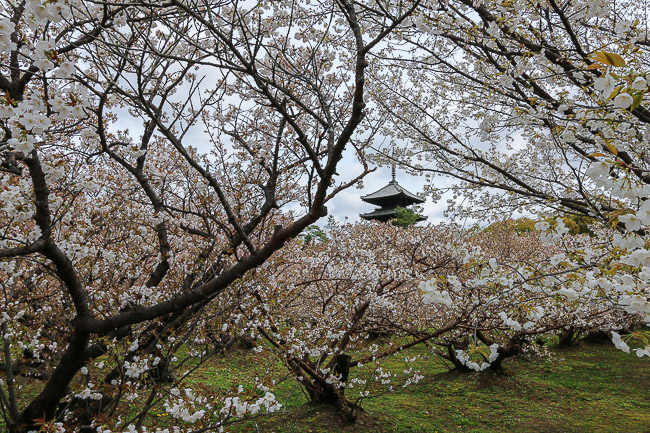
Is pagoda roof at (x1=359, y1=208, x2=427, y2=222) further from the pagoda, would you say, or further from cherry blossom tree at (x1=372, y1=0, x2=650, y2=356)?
cherry blossom tree at (x1=372, y1=0, x2=650, y2=356)

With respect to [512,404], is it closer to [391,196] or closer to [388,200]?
[391,196]

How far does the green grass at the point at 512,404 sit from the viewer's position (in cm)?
638

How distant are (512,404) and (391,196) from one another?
79.7 ft

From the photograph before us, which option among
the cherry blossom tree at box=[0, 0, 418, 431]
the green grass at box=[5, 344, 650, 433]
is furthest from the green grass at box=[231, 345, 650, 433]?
the cherry blossom tree at box=[0, 0, 418, 431]

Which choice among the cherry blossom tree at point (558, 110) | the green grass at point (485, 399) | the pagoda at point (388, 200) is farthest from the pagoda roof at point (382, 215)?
the cherry blossom tree at point (558, 110)

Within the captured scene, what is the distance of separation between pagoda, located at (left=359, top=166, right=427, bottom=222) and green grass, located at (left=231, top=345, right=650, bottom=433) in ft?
68.1

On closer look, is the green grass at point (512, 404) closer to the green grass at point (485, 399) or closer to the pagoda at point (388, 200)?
the green grass at point (485, 399)

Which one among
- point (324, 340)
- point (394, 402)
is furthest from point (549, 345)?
point (324, 340)

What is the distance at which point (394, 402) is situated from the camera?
7.77 meters

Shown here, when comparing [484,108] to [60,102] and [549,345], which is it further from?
[549,345]

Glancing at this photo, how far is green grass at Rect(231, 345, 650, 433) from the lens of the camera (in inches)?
251

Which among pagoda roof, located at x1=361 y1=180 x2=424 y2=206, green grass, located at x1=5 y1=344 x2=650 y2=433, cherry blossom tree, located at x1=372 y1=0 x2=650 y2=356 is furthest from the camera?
pagoda roof, located at x1=361 y1=180 x2=424 y2=206

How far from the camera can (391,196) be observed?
31.5 meters

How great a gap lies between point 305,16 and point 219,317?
3.52 m
